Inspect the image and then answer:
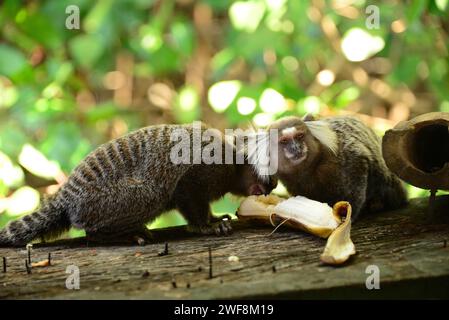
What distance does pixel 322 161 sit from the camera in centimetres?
333

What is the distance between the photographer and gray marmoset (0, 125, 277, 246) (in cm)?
309

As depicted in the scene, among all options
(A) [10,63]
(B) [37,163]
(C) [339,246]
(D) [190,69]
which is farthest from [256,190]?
(D) [190,69]

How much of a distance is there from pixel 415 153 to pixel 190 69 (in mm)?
3962

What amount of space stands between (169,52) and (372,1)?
6.31 ft

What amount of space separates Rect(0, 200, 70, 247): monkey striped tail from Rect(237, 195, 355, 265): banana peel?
1.01 meters

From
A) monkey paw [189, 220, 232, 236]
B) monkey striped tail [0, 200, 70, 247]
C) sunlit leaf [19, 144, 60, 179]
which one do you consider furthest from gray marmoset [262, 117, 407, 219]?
sunlit leaf [19, 144, 60, 179]

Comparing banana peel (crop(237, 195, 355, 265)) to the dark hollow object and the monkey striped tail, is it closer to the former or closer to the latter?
the dark hollow object

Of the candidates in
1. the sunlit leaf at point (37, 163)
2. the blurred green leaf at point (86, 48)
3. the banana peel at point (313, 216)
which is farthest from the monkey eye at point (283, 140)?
the blurred green leaf at point (86, 48)

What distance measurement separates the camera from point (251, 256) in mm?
2768

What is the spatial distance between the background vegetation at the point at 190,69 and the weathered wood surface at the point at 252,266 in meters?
0.95

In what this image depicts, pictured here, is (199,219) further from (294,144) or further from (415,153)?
(415,153)

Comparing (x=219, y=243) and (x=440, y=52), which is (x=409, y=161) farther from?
(x=440, y=52)

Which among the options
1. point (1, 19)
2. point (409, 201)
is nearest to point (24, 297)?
point (409, 201)

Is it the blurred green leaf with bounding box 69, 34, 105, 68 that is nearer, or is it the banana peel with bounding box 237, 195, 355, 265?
the banana peel with bounding box 237, 195, 355, 265
